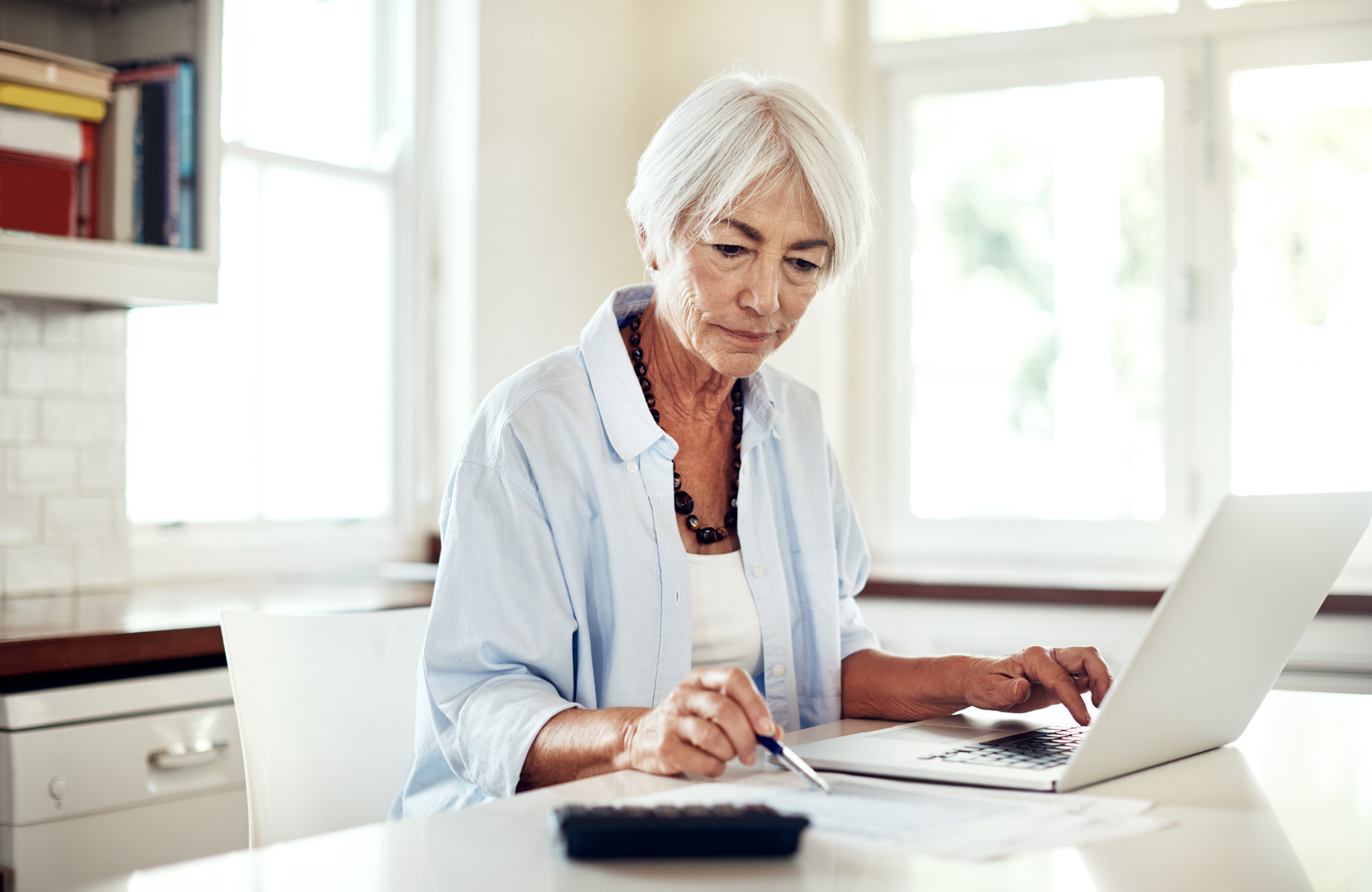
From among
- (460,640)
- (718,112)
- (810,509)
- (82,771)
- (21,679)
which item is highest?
(718,112)

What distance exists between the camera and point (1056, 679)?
1.17 m

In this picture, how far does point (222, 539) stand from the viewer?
2600 millimetres

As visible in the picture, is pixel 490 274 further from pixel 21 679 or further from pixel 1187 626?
pixel 1187 626

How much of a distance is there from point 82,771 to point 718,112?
121cm

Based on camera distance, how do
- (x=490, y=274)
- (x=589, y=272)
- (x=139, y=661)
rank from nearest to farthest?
(x=139, y=661) → (x=490, y=274) → (x=589, y=272)

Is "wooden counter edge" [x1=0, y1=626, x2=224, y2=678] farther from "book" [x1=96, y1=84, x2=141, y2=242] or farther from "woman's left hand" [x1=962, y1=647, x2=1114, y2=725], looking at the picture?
"woman's left hand" [x1=962, y1=647, x2=1114, y2=725]

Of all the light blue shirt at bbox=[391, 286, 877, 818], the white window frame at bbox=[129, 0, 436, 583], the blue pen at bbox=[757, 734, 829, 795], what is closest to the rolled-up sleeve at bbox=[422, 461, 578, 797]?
the light blue shirt at bbox=[391, 286, 877, 818]

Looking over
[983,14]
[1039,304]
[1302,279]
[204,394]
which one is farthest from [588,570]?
[983,14]

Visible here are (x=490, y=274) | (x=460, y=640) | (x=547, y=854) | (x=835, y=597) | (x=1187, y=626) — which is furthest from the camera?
(x=490, y=274)

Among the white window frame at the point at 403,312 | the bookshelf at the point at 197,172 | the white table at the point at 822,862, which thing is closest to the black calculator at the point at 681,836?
the white table at the point at 822,862

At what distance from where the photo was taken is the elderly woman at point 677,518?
1.11 meters

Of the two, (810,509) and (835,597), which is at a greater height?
(810,509)

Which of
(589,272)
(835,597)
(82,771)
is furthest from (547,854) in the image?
(589,272)

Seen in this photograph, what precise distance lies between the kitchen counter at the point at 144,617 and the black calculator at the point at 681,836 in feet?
2.17
